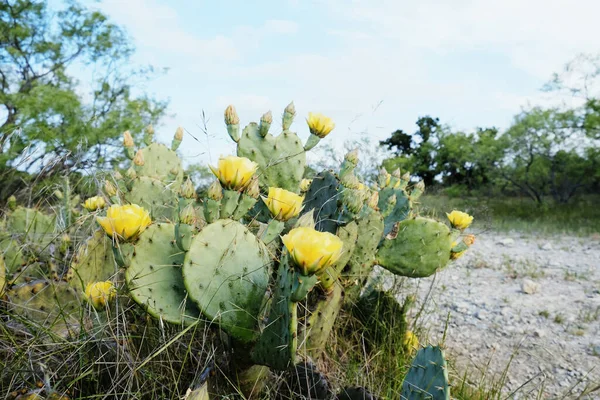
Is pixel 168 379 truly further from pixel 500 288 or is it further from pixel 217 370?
pixel 500 288

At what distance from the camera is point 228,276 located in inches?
53.6

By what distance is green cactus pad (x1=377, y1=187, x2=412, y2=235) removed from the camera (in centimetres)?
254

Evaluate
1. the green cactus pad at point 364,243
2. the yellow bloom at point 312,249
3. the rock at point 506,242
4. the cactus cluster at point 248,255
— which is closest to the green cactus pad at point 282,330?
the cactus cluster at point 248,255

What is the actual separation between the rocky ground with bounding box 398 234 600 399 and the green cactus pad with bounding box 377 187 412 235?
16.7 inches

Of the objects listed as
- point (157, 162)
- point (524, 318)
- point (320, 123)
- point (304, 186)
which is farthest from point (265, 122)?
point (524, 318)

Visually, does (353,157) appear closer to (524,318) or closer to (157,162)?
(157,162)

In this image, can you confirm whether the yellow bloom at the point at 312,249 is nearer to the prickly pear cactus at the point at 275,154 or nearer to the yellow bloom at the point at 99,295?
the yellow bloom at the point at 99,295

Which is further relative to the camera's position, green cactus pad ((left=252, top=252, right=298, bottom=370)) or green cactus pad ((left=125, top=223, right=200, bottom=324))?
green cactus pad ((left=125, top=223, right=200, bottom=324))

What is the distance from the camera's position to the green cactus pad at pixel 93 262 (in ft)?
6.24

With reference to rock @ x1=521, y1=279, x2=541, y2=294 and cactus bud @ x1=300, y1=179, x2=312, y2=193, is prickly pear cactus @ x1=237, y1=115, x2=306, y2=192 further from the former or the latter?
rock @ x1=521, y1=279, x2=541, y2=294

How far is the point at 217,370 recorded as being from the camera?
1.57 m

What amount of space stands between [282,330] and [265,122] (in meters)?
1.16

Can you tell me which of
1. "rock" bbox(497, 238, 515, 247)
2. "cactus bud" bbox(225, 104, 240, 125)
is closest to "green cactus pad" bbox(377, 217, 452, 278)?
"cactus bud" bbox(225, 104, 240, 125)

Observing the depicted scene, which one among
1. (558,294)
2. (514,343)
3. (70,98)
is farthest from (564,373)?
(70,98)
